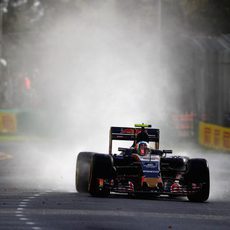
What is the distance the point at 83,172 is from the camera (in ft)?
77.7

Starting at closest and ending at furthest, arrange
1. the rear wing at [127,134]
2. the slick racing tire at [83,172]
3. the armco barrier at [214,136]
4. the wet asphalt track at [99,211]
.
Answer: the wet asphalt track at [99,211]
the slick racing tire at [83,172]
the rear wing at [127,134]
the armco barrier at [214,136]

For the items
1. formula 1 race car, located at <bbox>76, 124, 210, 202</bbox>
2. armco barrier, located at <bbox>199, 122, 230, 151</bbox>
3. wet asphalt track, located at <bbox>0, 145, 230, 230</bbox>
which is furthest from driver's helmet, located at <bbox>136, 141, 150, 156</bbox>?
armco barrier, located at <bbox>199, 122, 230, 151</bbox>

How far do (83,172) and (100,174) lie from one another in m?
1.88

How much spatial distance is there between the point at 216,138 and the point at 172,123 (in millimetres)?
5205

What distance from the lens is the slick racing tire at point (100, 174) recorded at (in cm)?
2183

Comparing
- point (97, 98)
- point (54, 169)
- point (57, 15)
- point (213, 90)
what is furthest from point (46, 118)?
point (57, 15)

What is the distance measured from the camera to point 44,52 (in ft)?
309

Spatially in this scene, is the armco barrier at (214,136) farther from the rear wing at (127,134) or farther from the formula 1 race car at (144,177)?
the formula 1 race car at (144,177)

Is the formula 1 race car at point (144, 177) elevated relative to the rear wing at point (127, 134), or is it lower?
lower

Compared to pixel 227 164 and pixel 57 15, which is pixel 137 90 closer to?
pixel 227 164

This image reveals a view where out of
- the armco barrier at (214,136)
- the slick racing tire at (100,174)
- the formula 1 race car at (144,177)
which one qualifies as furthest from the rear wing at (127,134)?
the armco barrier at (214,136)

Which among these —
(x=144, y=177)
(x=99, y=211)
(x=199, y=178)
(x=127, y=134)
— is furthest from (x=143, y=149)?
(x=99, y=211)

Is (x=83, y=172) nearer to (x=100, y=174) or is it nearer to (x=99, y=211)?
(x=100, y=174)

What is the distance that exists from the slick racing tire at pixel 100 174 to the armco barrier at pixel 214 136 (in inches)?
1014
